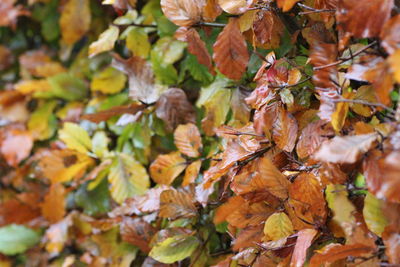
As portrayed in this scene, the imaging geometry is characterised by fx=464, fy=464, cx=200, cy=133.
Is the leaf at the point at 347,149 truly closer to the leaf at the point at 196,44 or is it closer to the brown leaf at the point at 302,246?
the brown leaf at the point at 302,246

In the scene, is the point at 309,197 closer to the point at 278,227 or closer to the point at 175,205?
the point at 278,227

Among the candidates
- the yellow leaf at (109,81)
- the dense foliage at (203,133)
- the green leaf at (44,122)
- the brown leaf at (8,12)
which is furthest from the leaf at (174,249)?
the brown leaf at (8,12)

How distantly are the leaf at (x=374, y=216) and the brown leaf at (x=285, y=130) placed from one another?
0.15m

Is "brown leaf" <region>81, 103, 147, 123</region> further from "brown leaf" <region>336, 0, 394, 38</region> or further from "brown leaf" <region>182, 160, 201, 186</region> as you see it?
"brown leaf" <region>336, 0, 394, 38</region>

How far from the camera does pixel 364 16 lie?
532mm

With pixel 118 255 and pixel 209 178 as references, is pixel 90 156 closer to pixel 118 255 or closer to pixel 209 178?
pixel 118 255

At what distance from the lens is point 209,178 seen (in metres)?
0.74

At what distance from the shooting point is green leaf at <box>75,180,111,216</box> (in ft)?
3.69

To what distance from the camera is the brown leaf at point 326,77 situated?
0.58 meters

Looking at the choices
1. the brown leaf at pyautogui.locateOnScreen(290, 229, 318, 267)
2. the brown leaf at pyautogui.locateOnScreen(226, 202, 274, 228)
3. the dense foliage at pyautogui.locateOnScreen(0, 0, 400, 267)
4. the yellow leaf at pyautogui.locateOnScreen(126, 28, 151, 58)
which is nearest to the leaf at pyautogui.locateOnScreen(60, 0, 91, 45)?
the dense foliage at pyautogui.locateOnScreen(0, 0, 400, 267)

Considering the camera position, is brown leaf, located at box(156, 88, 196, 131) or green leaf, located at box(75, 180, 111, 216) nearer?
brown leaf, located at box(156, 88, 196, 131)

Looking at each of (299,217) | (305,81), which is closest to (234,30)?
(305,81)

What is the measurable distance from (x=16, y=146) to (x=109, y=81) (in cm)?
35

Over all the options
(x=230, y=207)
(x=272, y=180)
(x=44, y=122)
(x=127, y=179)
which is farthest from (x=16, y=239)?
(x=272, y=180)
